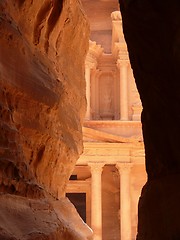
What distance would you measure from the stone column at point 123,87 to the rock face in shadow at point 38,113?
16198 mm

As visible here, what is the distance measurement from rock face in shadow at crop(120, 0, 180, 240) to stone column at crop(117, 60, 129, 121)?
1983 centimetres

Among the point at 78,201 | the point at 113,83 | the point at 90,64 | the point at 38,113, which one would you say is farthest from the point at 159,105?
the point at 78,201

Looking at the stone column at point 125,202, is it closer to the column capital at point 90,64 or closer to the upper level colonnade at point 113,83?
the upper level colonnade at point 113,83

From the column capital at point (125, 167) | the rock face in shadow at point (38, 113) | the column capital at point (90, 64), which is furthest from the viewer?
the column capital at point (90, 64)

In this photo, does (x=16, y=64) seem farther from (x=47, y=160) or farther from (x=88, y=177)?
(x=88, y=177)

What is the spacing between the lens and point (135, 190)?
68.5 feet

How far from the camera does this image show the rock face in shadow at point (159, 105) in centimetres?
273

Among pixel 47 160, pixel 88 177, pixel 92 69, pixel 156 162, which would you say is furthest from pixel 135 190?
pixel 156 162

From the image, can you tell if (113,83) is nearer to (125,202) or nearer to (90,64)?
(90,64)

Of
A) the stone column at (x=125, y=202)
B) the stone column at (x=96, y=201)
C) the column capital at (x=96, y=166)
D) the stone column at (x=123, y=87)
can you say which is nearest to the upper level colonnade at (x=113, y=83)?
the stone column at (x=123, y=87)

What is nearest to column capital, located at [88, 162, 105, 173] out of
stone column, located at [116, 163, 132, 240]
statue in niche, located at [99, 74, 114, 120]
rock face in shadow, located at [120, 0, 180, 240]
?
stone column, located at [116, 163, 132, 240]

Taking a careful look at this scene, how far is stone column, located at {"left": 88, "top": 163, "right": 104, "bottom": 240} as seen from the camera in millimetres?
19984

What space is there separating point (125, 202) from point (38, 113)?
15438 millimetres

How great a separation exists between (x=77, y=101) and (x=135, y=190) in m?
14.5
